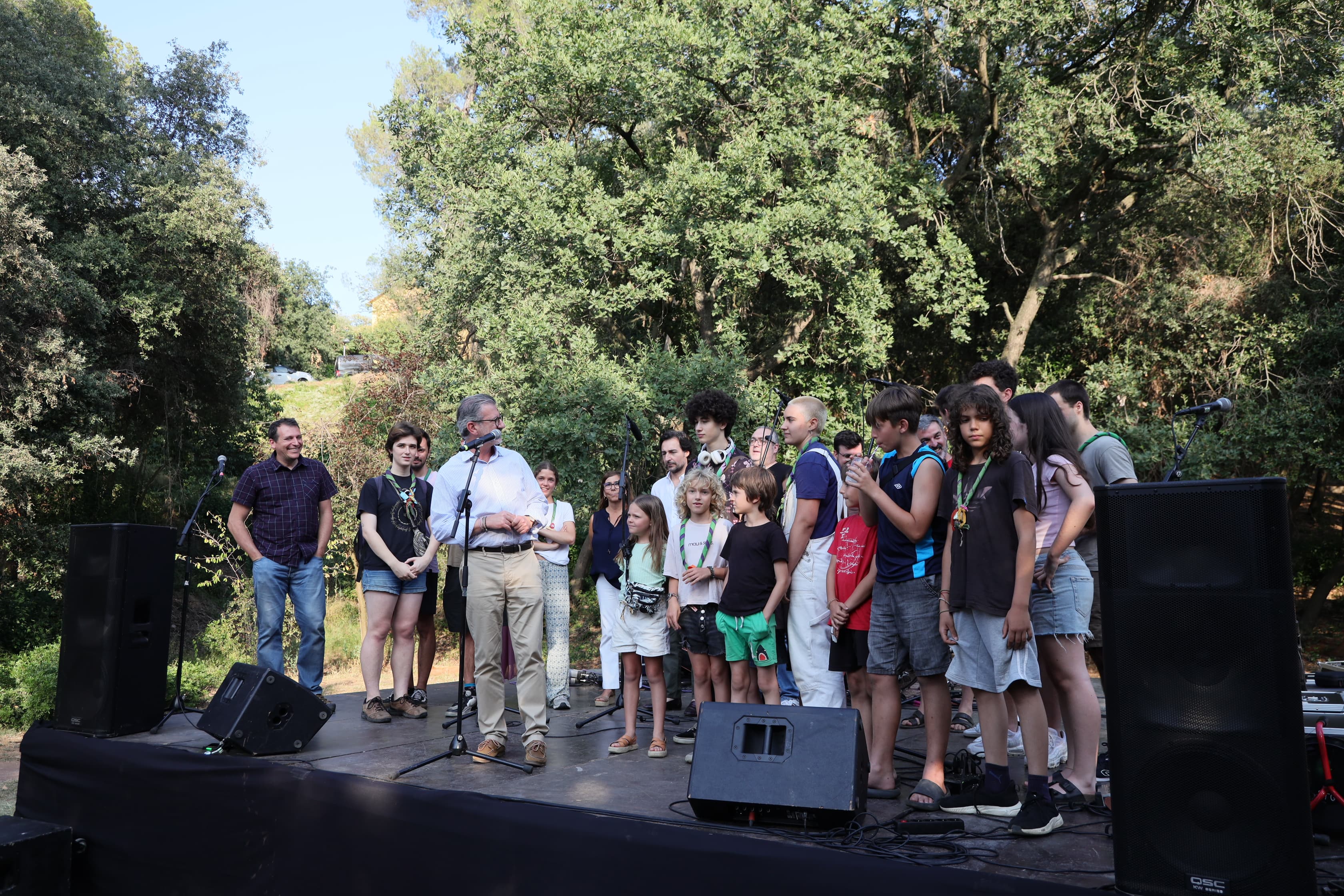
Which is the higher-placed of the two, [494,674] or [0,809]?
[494,674]

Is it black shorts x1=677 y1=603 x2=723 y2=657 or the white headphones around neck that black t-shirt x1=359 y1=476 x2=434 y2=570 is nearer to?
the white headphones around neck

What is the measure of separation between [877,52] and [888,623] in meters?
11.3

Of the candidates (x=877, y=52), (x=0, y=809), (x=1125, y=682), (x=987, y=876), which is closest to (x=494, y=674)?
(x=987, y=876)

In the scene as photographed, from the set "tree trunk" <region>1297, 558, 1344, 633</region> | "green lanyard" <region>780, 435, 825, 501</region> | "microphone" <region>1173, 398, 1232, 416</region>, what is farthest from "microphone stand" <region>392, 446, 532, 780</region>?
"tree trunk" <region>1297, 558, 1344, 633</region>

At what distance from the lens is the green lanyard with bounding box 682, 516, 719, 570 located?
14.8 feet

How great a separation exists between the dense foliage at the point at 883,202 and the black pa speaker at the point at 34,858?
25.1ft

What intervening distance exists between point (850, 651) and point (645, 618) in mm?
1094

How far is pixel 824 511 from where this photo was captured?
4.32 metres

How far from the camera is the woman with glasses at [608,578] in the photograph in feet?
19.9

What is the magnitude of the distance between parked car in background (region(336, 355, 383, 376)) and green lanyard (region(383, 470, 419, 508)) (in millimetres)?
12005

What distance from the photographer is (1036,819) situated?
3.04 meters

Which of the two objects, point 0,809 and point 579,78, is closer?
point 0,809

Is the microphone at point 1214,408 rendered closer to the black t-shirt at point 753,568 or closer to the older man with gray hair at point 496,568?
the black t-shirt at point 753,568

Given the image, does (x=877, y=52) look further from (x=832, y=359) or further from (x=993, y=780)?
(x=993, y=780)
